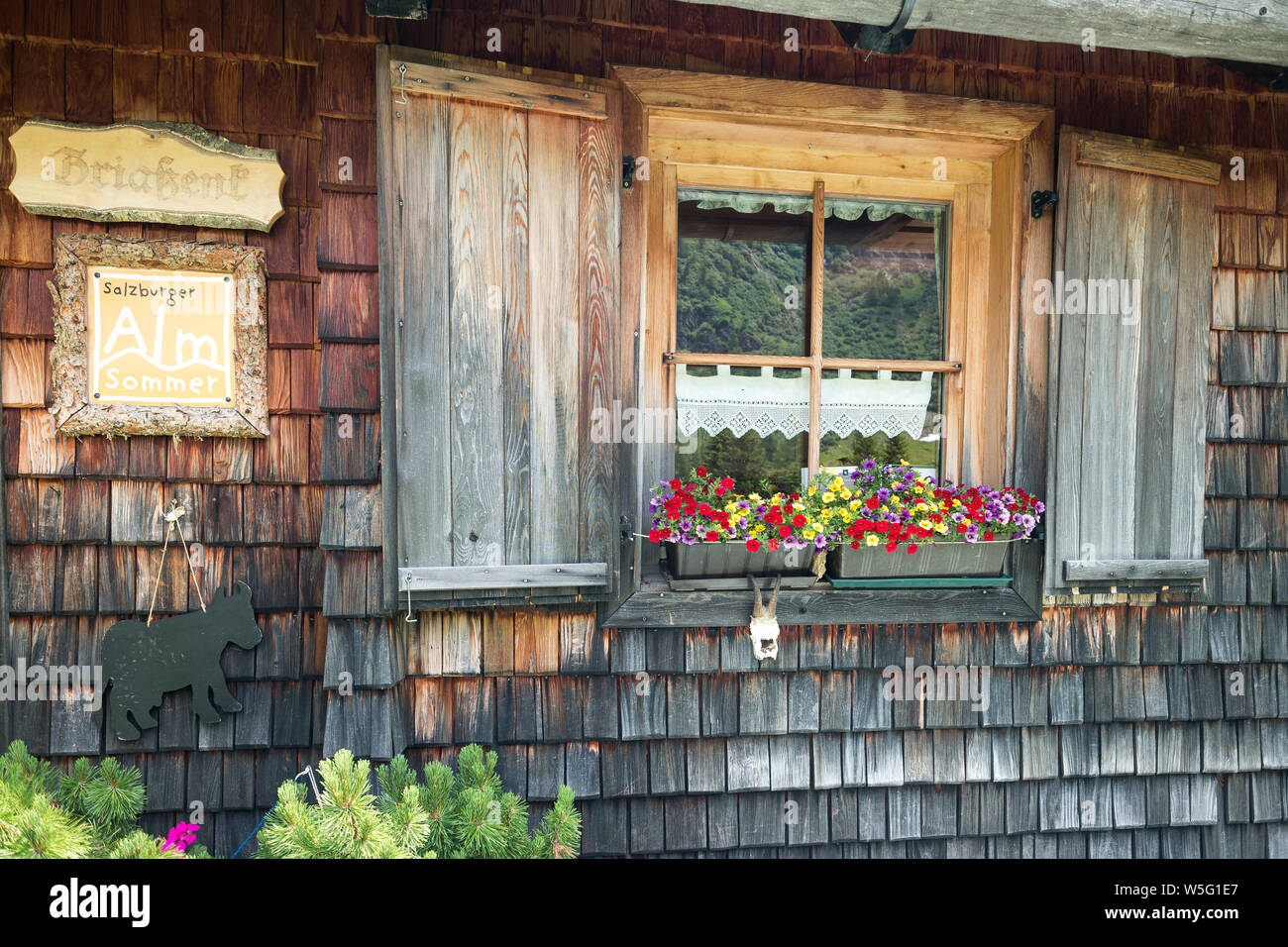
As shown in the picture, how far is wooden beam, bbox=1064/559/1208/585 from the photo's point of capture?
2023 millimetres

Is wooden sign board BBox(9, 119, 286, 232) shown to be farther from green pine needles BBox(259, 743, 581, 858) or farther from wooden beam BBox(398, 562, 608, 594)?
green pine needles BBox(259, 743, 581, 858)

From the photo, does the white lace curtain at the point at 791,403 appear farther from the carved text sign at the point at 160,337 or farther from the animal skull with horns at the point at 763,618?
the carved text sign at the point at 160,337

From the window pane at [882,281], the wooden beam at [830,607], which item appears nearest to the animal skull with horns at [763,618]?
the wooden beam at [830,607]

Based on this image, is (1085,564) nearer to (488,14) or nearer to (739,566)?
(739,566)

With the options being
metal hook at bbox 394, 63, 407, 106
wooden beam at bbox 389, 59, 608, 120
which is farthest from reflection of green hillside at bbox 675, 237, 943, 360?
metal hook at bbox 394, 63, 407, 106

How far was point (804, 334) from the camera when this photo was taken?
2.18 metres

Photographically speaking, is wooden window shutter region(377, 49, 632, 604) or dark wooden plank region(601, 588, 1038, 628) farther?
dark wooden plank region(601, 588, 1038, 628)

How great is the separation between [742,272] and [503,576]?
1.12 meters

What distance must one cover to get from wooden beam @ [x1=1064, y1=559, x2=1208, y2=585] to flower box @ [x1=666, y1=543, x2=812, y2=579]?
29.4 inches

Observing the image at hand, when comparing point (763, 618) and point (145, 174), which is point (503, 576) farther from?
point (145, 174)

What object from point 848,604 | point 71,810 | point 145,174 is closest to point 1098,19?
point 848,604

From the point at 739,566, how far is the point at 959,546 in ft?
A: 2.00

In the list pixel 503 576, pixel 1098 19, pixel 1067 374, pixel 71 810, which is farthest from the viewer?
pixel 1067 374

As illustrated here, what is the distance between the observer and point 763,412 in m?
2.13
